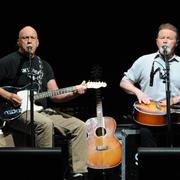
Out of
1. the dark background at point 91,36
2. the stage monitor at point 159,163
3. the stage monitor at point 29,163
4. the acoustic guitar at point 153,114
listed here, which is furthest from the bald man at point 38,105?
the stage monitor at point 159,163

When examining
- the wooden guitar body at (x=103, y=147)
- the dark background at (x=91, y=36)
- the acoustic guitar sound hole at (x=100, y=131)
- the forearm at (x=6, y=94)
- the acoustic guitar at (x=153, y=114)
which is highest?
the dark background at (x=91, y=36)

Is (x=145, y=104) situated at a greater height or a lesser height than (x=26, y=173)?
greater

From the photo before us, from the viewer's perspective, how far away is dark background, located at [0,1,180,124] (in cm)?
650

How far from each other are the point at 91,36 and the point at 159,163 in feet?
9.69

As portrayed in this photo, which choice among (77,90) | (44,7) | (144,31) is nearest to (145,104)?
(77,90)

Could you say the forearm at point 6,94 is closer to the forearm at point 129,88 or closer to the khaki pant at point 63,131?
the khaki pant at point 63,131

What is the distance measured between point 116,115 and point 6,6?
1887 mm

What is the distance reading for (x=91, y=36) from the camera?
21.5 feet

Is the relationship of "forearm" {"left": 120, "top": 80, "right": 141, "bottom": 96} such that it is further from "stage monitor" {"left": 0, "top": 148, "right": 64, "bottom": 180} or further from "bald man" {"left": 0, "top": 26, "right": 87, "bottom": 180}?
"stage monitor" {"left": 0, "top": 148, "right": 64, "bottom": 180}

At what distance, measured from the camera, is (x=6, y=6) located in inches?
255

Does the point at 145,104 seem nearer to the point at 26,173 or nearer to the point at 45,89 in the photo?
the point at 45,89

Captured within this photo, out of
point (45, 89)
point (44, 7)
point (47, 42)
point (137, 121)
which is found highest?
point (44, 7)

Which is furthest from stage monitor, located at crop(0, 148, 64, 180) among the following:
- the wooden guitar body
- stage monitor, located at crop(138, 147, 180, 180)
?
the wooden guitar body

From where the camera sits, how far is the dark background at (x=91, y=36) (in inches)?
256
